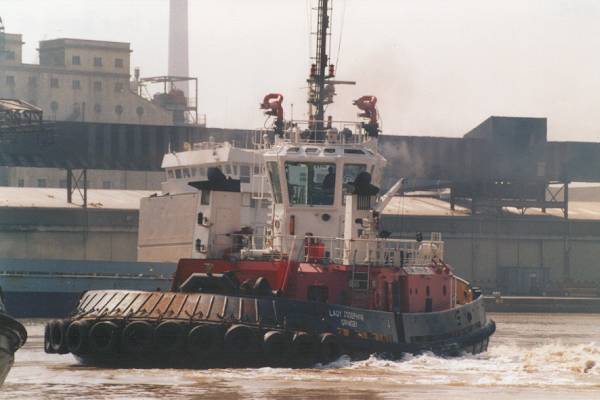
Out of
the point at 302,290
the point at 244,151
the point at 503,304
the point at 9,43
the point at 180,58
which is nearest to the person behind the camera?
the point at 302,290

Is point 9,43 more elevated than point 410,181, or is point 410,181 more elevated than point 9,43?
point 9,43

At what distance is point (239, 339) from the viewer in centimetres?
2906

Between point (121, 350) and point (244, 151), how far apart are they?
26.6 meters

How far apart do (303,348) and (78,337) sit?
4.60 metres

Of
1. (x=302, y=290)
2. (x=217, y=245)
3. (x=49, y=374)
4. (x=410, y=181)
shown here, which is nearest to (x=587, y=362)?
(x=302, y=290)

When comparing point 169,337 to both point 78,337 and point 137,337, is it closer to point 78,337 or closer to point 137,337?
point 137,337

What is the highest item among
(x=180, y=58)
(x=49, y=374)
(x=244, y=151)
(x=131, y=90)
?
(x=180, y=58)

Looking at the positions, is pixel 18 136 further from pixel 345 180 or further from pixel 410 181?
pixel 345 180

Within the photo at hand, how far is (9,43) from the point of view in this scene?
365ft

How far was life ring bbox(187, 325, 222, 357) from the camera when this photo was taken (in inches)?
1141

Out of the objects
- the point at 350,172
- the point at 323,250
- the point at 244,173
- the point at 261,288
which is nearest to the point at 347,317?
the point at 261,288

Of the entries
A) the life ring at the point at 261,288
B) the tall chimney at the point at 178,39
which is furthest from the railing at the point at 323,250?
the tall chimney at the point at 178,39

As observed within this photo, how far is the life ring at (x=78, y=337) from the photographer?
2989 centimetres

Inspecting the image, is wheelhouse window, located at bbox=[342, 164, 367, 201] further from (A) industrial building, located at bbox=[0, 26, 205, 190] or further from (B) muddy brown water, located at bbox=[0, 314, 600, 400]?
(A) industrial building, located at bbox=[0, 26, 205, 190]
